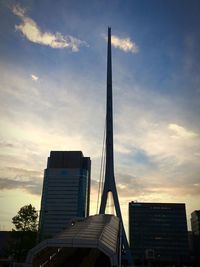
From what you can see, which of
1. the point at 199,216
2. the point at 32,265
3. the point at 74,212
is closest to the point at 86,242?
the point at 32,265

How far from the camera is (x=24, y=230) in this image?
49.1 metres

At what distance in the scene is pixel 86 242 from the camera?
2688 cm

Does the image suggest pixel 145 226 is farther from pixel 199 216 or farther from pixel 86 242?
pixel 86 242

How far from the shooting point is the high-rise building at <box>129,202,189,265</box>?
14275 cm

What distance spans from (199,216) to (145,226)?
33.4 m

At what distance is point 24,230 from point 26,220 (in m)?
1.62

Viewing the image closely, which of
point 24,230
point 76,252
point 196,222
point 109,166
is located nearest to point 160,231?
point 196,222

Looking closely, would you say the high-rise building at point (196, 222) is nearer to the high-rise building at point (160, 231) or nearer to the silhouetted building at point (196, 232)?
the silhouetted building at point (196, 232)

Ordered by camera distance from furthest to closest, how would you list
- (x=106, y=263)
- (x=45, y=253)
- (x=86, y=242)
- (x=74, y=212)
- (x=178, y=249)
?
(x=74, y=212) < (x=178, y=249) < (x=106, y=263) < (x=45, y=253) < (x=86, y=242)

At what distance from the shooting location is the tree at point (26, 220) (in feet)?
161

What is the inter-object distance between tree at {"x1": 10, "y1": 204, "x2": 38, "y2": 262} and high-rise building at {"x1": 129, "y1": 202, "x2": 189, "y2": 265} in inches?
4078

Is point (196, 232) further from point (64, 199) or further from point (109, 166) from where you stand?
point (109, 166)

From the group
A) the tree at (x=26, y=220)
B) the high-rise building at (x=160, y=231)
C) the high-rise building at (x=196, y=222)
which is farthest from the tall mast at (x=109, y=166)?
the high-rise building at (x=196, y=222)

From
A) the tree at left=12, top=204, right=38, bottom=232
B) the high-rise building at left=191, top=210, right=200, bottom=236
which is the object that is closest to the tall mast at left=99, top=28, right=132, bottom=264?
the tree at left=12, top=204, right=38, bottom=232
